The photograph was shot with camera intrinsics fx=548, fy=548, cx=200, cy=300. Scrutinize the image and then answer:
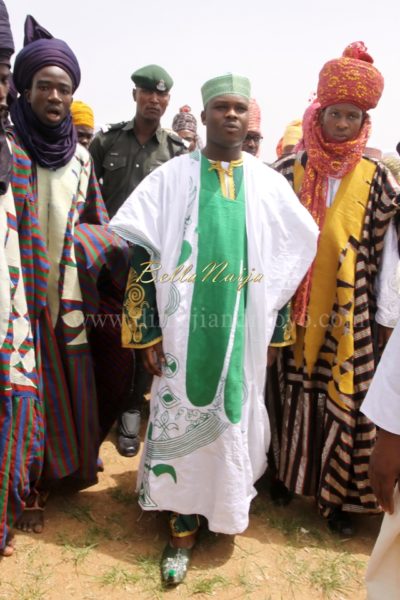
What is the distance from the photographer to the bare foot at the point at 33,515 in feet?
9.47

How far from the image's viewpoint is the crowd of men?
8.66 ft

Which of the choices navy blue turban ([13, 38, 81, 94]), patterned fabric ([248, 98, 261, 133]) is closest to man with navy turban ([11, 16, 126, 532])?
navy blue turban ([13, 38, 81, 94])

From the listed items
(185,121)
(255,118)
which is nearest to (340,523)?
(255,118)

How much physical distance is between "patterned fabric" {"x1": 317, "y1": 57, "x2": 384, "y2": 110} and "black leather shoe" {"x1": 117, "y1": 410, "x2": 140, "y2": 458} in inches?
95.9

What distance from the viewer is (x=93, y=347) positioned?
319cm

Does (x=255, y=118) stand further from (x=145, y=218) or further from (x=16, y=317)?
(x=16, y=317)

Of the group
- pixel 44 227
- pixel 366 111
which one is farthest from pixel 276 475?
pixel 366 111

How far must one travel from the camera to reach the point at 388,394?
5.20ft

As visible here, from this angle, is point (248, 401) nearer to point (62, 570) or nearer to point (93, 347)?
point (93, 347)

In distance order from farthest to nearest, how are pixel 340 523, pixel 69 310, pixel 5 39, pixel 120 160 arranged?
pixel 120 160, pixel 340 523, pixel 69 310, pixel 5 39

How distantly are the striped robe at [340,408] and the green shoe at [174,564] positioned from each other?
79 cm

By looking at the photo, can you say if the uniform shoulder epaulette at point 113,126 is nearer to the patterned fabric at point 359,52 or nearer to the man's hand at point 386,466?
the patterned fabric at point 359,52

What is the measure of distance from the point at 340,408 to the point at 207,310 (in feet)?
3.14

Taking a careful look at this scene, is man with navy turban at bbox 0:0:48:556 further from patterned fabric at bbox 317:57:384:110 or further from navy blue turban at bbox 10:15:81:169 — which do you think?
patterned fabric at bbox 317:57:384:110
